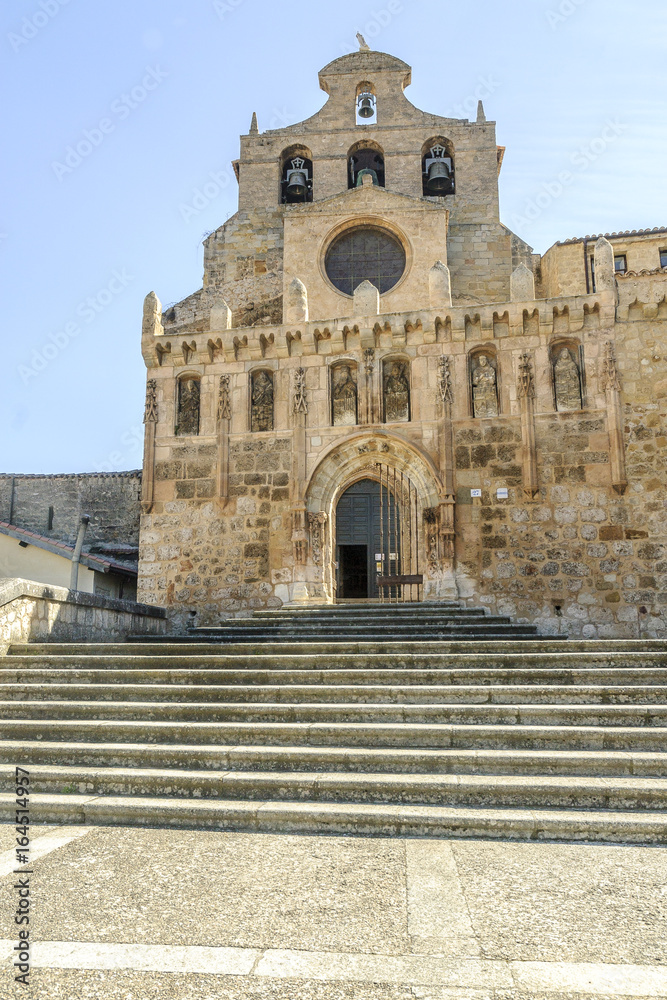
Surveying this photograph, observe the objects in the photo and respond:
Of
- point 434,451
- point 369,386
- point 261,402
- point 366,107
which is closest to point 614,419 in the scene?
point 434,451

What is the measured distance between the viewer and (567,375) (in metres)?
12.3

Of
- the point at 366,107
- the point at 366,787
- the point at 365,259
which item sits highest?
the point at 366,107

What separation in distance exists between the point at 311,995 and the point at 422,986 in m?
0.40

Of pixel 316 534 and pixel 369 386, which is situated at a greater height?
pixel 369 386

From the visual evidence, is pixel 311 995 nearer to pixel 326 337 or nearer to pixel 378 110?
pixel 326 337

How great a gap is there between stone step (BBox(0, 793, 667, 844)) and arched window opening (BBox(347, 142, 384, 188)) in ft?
75.1

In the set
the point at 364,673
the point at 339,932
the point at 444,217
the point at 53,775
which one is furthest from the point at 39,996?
the point at 444,217

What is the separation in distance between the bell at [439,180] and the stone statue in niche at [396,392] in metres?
13.5

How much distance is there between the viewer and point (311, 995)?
2.70 m

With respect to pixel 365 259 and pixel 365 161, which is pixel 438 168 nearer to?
pixel 365 161

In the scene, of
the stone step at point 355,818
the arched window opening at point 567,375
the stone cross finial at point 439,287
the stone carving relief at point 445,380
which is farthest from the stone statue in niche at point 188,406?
the stone step at point 355,818

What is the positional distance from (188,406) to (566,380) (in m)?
6.24

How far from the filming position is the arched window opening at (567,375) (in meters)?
12.2

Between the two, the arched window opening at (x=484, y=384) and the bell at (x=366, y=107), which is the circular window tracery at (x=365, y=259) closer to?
the bell at (x=366, y=107)
